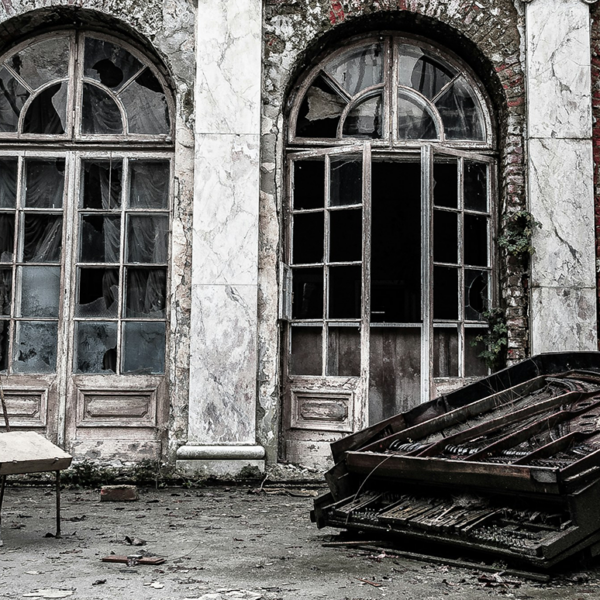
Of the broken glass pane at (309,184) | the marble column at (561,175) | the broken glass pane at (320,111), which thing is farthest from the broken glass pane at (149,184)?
the marble column at (561,175)

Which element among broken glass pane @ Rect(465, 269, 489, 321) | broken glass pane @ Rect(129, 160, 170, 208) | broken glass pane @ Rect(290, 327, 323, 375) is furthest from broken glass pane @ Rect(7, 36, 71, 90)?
broken glass pane @ Rect(465, 269, 489, 321)

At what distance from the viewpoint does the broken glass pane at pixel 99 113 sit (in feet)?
23.0

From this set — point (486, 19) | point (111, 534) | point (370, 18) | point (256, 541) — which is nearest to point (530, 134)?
point (486, 19)

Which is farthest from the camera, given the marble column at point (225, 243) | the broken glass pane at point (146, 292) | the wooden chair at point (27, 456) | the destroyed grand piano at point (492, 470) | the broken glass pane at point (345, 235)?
the broken glass pane at point (146, 292)

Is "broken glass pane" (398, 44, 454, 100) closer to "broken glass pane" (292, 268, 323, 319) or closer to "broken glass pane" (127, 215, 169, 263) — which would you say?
"broken glass pane" (292, 268, 323, 319)

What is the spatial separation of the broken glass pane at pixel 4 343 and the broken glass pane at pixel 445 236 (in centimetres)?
379

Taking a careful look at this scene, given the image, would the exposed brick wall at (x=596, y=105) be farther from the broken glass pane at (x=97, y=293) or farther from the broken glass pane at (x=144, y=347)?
the broken glass pane at (x=97, y=293)

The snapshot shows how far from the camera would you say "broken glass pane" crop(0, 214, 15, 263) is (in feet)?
22.6

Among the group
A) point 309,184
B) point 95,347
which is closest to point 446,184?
point 309,184

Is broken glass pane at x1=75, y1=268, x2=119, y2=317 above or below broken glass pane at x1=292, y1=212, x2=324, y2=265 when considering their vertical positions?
below

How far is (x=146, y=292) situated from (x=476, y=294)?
292 centimetres

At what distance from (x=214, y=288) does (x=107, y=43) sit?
8.29 ft

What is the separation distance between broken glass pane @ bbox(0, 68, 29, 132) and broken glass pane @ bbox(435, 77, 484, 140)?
148 inches

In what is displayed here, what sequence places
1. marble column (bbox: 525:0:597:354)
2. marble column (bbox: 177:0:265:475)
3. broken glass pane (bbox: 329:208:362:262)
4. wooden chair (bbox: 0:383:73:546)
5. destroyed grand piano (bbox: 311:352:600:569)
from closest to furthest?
destroyed grand piano (bbox: 311:352:600:569), wooden chair (bbox: 0:383:73:546), marble column (bbox: 177:0:265:475), marble column (bbox: 525:0:597:354), broken glass pane (bbox: 329:208:362:262)
